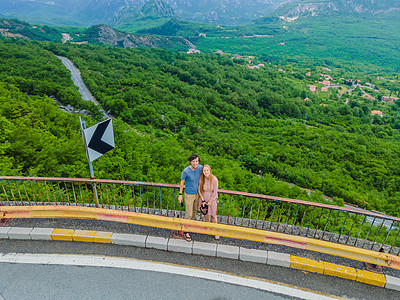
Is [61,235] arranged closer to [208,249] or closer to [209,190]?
[208,249]

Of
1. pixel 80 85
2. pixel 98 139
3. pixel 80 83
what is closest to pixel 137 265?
pixel 98 139

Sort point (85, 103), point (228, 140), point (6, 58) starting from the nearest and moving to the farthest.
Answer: point (85, 103)
point (228, 140)
point (6, 58)

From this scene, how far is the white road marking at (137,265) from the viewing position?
450 cm

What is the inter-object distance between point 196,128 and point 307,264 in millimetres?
47390

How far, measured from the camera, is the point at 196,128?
169 ft

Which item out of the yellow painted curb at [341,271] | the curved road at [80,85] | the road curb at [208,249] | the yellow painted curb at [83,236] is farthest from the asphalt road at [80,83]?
the yellow painted curb at [341,271]

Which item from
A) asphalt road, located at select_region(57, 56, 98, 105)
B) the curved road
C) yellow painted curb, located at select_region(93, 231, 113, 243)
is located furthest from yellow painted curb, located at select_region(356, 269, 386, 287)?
asphalt road, located at select_region(57, 56, 98, 105)

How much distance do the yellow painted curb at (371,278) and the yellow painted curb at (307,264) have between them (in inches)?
27.5

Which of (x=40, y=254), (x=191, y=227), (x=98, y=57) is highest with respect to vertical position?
(x=191, y=227)

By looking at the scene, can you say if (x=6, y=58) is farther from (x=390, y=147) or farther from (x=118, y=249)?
(x=390, y=147)

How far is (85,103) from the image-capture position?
40188 mm

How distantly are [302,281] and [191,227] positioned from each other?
2.50 metres

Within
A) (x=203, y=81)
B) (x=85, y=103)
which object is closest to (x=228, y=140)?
(x=85, y=103)

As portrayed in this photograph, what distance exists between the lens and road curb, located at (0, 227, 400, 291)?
4.70m
